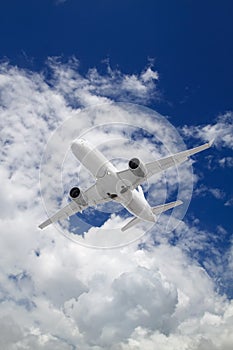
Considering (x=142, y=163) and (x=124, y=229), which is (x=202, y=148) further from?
(x=124, y=229)

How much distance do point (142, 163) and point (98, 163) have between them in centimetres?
442

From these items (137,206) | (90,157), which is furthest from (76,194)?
(137,206)

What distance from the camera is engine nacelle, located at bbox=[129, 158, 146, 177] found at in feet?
131

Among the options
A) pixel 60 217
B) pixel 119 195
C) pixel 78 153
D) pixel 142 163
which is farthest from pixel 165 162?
pixel 60 217

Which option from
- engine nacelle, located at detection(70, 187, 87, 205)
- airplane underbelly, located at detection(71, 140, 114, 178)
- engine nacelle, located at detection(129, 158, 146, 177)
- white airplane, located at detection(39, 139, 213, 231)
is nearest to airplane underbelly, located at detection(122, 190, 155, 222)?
white airplane, located at detection(39, 139, 213, 231)

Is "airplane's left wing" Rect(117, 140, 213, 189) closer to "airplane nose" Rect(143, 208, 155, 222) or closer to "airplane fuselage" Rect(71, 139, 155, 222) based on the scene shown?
"airplane fuselage" Rect(71, 139, 155, 222)

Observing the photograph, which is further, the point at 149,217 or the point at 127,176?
the point at 149,217

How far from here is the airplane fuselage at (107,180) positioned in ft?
132

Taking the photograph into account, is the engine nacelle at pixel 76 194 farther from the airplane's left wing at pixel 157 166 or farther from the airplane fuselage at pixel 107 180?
the airplane's left wing at pixel 157 166

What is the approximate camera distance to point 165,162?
41500 millimetres

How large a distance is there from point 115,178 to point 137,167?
310cm

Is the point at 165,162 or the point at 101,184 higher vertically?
the point at 165,162

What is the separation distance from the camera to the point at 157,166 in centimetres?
4166

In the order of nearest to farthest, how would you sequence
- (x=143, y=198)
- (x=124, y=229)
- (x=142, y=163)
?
(x=142, y=163), (x=124, y=229), (x=143, y=198)
